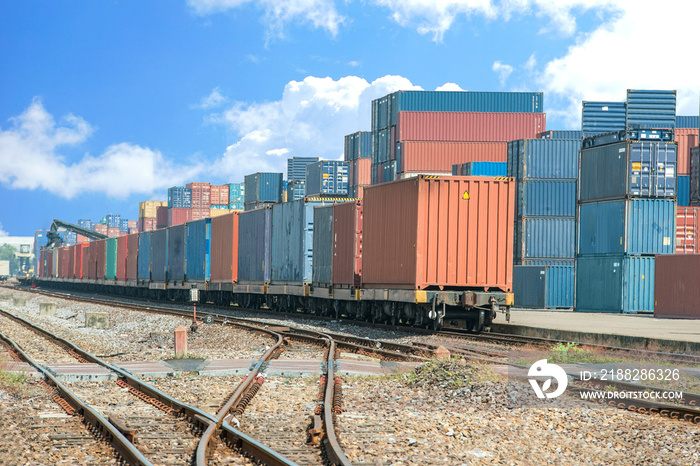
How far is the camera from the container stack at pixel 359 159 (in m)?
67.9

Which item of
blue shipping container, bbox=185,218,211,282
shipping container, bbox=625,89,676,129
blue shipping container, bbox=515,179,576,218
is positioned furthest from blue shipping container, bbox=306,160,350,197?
blue shipping container, bbox=515,179,576,218

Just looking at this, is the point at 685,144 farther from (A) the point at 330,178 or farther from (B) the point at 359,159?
(A) the point at 330,178

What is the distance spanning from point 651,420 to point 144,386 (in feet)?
21.4

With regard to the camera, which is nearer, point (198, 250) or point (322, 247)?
point (322, 247)

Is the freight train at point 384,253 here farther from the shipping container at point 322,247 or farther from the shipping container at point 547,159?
the shipping container at point 547,159

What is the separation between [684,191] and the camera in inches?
1913

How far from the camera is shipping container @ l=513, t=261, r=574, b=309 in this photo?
136 ft

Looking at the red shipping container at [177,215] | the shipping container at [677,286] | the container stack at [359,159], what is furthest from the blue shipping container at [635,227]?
the red shipping container at [177,215]

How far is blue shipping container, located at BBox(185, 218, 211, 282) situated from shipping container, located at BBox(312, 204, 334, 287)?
1195cm

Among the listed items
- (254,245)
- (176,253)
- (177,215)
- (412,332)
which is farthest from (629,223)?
(177,215)

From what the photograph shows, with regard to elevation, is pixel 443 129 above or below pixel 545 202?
above

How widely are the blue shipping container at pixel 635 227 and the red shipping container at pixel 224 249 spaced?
1630 centimetres

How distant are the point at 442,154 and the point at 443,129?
9.54 feet

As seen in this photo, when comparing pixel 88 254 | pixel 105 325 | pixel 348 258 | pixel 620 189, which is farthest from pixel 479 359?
pixel 88 254
